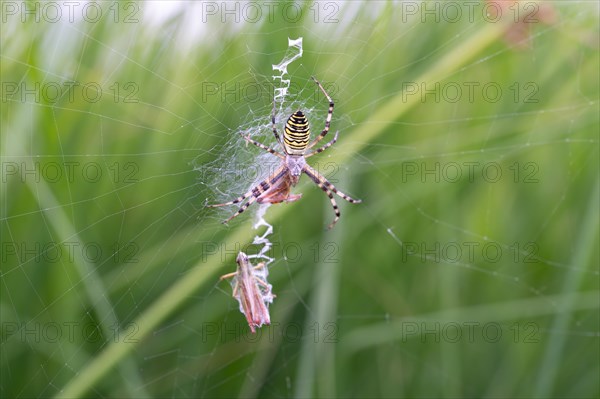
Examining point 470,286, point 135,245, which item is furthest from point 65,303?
point 470,286

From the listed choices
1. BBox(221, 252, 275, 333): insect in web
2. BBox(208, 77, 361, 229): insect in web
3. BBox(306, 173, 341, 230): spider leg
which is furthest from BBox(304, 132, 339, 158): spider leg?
BBox(221, 252, 275, 333): insect in web

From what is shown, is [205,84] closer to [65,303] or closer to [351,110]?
[351,110]

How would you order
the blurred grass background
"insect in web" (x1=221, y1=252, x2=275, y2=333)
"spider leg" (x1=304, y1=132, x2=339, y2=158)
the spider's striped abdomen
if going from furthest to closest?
"spider leg" (x1=304, y1=132, x2=339, y2=158), the spider's striped abdomen, the blurred grass background, "insect in web" (x1=221, y1=252, x2=275, y2=333)

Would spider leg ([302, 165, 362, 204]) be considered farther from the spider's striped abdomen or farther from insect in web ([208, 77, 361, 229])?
the spider's striped abdomen

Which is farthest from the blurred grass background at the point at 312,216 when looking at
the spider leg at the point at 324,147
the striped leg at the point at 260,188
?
the striped leg at the point at 260,188

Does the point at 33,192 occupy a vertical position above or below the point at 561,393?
above

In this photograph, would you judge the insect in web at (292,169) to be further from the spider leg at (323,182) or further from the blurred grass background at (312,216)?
the blurred grass background at (312,216)
